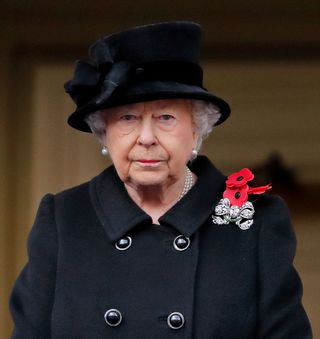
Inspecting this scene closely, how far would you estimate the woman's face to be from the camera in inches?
163

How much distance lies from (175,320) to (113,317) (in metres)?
0.20

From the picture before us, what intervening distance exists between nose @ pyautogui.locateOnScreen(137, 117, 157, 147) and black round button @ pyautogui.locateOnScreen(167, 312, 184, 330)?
53cm

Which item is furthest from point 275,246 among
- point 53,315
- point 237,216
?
point 53,315

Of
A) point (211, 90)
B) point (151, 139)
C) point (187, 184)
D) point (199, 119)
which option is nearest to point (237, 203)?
point (187, 184)

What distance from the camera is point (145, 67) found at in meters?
4.20

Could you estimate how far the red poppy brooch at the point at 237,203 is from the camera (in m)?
4.33

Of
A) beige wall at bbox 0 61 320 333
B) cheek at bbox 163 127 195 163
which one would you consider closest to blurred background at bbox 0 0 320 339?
beige wall at bbox 0 61 320 333

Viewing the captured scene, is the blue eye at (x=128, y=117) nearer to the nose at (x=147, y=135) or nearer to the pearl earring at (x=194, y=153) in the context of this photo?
the nose at (x=147, y=135)

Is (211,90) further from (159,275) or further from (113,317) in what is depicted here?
(113,317)

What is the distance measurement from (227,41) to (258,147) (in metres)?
0.64

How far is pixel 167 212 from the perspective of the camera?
14.3 ft

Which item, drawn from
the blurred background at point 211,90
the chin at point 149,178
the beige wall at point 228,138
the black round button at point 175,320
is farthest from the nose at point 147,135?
the beige wall at point 228,138

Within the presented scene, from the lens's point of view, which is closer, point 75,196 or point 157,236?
point 157,236

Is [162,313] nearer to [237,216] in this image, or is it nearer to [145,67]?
[237,216]
